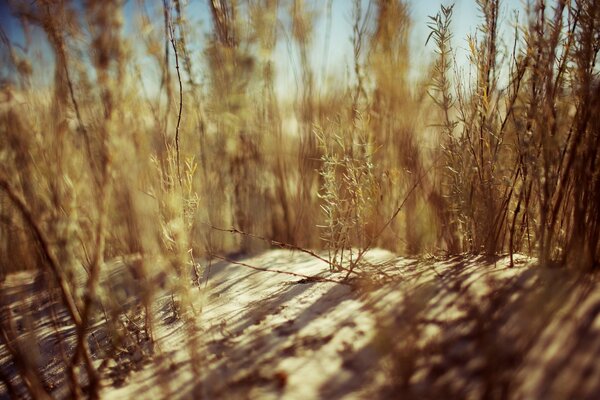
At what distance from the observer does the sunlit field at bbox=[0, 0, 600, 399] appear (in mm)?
964

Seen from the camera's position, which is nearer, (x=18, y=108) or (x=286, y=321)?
(x=18, y=108)

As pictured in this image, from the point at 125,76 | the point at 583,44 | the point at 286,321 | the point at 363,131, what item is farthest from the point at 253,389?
the point at 583,44

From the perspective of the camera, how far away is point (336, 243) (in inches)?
72.4

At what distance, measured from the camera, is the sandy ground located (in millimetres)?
880

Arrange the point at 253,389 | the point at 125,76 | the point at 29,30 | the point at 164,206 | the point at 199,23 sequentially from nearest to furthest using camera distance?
the point at 253,389
the point at 125,76
the point at 29,30
the point at 164,206
the point at 199,23

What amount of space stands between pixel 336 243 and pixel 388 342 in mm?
829

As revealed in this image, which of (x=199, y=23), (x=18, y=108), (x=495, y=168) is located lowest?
(x=495, y=168)

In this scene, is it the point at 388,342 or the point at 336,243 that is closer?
the point at 388,342

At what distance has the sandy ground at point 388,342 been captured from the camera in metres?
0.88

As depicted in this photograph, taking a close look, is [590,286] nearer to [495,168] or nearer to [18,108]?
[495,168]

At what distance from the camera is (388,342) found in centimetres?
103

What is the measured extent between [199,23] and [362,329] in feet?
5.95

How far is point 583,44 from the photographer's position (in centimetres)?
121

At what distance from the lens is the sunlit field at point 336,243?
0.96 meters
